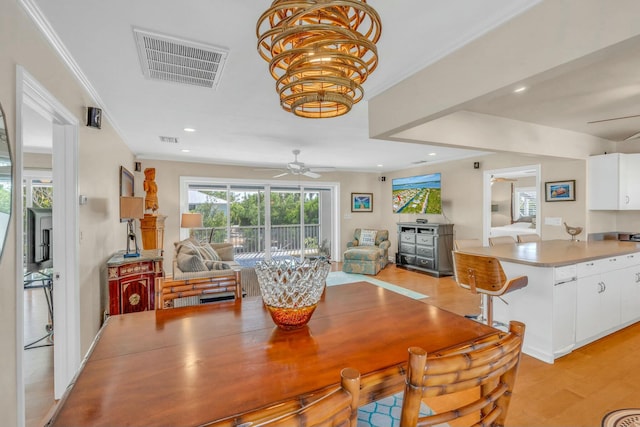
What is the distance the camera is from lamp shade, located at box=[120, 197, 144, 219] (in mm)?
3278

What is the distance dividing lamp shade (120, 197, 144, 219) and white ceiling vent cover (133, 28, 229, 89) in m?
1.65

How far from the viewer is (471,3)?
4.88 ft

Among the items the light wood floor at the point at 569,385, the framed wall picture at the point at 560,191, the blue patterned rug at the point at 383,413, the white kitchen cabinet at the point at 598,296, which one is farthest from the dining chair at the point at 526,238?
the blue patterned rug at the point at 383,413

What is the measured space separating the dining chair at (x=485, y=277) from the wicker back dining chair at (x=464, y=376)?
1870mm

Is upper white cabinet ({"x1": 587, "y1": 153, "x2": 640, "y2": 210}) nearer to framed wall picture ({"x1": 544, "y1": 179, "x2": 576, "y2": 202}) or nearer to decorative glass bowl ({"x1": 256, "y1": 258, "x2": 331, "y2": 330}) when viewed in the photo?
framed wall picture ({"x1": 544, "y1": 179, "x2": 576, "y2": 202})

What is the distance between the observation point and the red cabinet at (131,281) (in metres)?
2.86

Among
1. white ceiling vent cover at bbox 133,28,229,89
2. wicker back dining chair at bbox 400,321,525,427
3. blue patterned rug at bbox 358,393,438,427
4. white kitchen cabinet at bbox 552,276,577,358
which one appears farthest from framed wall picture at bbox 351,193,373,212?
wicker back dining chair at bbox 400,321,525,427

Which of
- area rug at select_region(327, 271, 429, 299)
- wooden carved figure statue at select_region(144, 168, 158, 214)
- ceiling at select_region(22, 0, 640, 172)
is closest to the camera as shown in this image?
ceiling at select_region(22, 0, 640, 172)

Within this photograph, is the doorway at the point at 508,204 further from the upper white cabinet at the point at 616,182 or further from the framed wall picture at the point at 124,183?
the framed wall picture at the point at 124,183

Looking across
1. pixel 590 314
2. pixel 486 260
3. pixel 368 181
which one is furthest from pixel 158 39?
pixel 368 181

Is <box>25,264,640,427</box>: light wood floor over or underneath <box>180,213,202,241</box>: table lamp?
underneath

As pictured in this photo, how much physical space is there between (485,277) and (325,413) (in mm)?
2547

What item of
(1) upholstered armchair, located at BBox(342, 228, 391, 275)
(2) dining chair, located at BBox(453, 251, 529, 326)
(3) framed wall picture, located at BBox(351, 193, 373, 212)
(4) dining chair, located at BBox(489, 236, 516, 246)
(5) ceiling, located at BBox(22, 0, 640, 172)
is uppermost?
(5) ceiling, located at BBox(22, 0, 640, 172)

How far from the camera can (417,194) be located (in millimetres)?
6551
